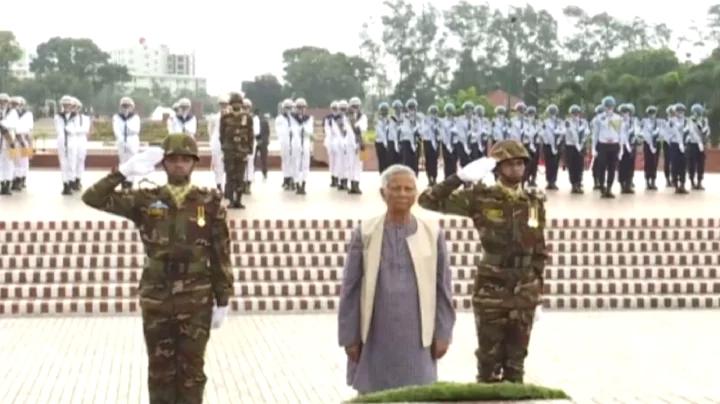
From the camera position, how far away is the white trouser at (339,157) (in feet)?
67.9

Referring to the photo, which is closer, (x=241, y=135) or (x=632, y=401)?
(x=632, y=401)

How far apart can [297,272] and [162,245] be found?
7147mm

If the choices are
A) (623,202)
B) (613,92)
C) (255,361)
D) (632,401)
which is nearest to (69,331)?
(255,361)

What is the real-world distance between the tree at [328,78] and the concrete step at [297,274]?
176 feet

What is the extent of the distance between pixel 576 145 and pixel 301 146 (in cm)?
427

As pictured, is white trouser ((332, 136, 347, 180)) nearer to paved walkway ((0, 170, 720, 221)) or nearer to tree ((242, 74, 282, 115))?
paved walkway ((0, 170, 720, 221))

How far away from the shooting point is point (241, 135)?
55.3 feet

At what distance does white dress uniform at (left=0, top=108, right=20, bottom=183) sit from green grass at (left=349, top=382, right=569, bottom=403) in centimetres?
1598

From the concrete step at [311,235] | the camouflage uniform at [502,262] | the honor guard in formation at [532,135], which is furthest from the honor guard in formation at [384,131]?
the camouflage uniform at [502,262]

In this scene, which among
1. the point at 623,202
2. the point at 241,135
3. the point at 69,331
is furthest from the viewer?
the point at 623,202

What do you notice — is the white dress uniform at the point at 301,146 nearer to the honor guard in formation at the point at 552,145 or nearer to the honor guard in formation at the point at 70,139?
the honor guard in formation at the point at 70,139

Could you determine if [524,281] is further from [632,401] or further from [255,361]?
[255,361]

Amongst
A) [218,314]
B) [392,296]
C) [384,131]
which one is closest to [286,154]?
[384,131]

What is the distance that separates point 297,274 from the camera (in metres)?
13.5
